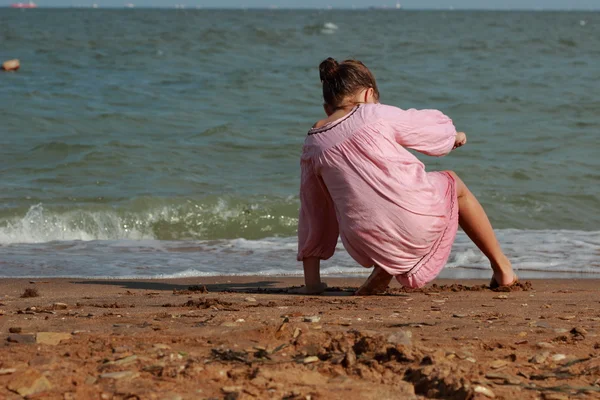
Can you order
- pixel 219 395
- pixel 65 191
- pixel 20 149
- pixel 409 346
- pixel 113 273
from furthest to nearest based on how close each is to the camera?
pixel 20 149, pixel 65 191, pixel 113 273, pixel 409 346, pixel 219 395

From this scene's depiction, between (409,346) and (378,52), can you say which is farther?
(378,52)

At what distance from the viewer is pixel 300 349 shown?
9.61 ft

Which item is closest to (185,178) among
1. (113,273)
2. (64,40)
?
(113,273)

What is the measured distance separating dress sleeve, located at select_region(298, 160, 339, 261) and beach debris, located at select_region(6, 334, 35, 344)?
162 cm

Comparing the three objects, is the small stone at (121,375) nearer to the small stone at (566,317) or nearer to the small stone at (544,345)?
the small stone at (544,345)

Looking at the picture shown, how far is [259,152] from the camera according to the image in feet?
36.7

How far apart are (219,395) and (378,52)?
86.5 feet

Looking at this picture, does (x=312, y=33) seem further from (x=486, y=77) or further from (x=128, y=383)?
(x=128, y=383)

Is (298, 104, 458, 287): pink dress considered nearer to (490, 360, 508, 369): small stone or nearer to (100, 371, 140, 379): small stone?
(490, 360, 508, 369): small stone

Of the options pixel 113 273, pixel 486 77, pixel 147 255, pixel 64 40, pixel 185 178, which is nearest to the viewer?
pixel 113 273

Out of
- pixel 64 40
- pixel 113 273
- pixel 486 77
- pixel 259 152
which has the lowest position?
pixel 113 273

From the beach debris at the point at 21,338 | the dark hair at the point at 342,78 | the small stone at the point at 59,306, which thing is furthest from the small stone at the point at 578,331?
the small stone at the point at 59,306

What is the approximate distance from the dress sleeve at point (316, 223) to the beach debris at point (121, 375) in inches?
73.3

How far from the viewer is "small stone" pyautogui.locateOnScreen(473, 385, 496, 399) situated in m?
2.55
